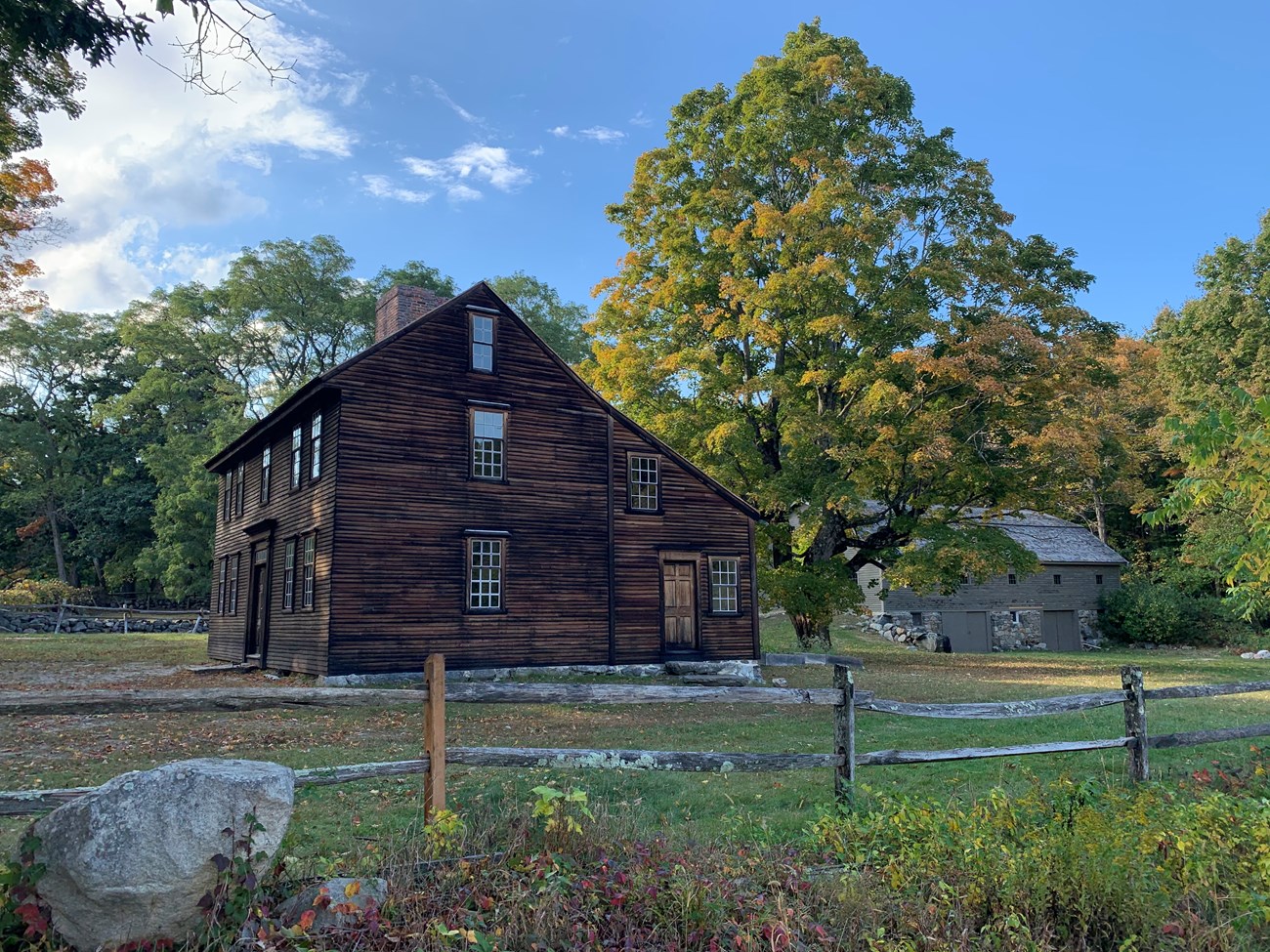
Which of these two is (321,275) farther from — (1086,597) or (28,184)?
(1086,597)

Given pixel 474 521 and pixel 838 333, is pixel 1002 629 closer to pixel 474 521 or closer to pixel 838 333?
pixel 838 333

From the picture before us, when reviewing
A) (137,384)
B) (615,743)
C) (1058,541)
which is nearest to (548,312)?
(137,384)

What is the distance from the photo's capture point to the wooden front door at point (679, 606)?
78.3 ft

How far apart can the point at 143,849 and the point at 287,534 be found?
1932cm

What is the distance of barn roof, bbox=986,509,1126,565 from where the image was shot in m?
44.6

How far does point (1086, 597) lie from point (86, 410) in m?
58.3

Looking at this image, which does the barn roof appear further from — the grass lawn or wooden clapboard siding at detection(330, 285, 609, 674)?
wooden clapboard siding at detection(330, 285, 609, 674)

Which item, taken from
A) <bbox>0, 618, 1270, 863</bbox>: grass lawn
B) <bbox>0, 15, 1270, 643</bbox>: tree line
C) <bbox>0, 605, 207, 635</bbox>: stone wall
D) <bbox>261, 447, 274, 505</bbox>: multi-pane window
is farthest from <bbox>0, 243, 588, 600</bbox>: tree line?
<bbox>0, 618, 1270, 863</bbox>: grass lawn

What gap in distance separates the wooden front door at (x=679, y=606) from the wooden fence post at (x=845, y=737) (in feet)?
52.8

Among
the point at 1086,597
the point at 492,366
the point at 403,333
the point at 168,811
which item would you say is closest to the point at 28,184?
the point at 403,333

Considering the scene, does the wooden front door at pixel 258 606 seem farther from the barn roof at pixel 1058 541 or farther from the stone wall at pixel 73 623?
the barn roof at pixel 1058 541

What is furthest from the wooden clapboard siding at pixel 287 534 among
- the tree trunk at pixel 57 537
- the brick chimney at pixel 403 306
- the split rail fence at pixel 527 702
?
the tree trunk at pixel 57 537

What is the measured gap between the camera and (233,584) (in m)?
27.9

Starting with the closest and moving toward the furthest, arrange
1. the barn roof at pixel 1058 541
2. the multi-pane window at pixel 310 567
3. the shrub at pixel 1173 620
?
the multi-pane window at pixel 310 567 < the shrub at pixel 1173 620 < the barn roof at pixel 1058 541
